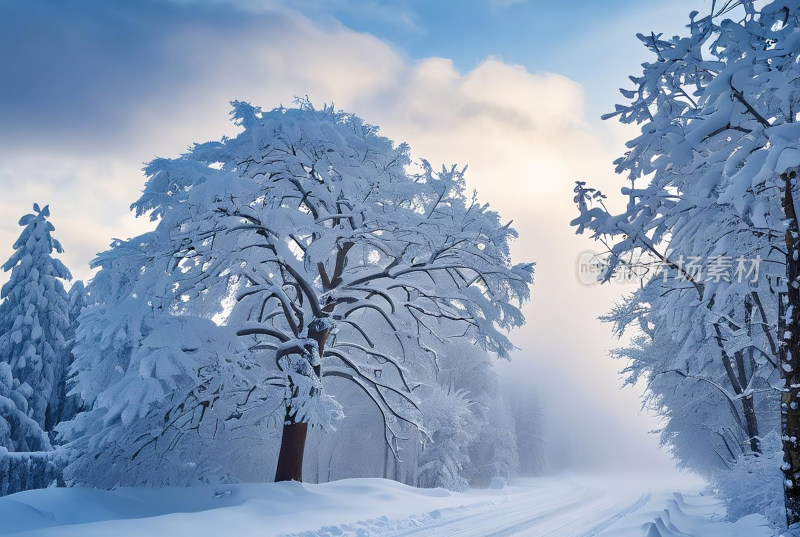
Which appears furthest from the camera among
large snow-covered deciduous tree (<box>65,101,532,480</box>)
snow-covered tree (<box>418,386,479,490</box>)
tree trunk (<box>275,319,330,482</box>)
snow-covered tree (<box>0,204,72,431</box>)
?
snow-covered tree (<box>418,386,479,490</box>)

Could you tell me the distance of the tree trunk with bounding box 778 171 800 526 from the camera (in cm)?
597

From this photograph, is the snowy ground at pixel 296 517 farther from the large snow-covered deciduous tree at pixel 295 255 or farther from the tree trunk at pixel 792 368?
the tree trunk at pixel 792 368

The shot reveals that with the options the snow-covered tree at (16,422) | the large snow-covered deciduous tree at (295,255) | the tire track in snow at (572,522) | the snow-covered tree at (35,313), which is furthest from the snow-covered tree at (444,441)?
the snow-covered tree at (35,313)

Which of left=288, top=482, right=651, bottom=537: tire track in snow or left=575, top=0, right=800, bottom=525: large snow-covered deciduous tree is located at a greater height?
left=575, top=0, right=800, bottom=525: large snow-covered deciduous tree

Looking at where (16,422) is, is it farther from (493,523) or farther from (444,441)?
(493,523)

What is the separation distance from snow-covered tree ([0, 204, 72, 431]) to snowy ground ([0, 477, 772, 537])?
18608 mm

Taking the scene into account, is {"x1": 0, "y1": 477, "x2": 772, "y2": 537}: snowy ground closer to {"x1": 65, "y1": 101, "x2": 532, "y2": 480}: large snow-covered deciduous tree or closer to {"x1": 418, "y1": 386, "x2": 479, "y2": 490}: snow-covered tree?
{"x1": 65, "y1": 101, "x2": 532, "y2": 480}: large snow-covered deciduous tree

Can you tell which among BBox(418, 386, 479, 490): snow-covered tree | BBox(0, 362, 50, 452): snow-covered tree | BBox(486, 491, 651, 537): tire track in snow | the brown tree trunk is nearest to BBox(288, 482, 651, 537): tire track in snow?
BBox(486, 491, 651, 537): tire track in snow

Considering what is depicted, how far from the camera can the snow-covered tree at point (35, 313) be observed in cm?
2428

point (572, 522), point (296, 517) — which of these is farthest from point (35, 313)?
point (572, 522)

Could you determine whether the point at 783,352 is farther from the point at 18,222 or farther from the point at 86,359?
the point at 18,222

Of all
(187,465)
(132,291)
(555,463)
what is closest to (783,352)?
(132,291)

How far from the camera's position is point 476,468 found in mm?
34438

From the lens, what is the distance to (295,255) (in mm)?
10836
